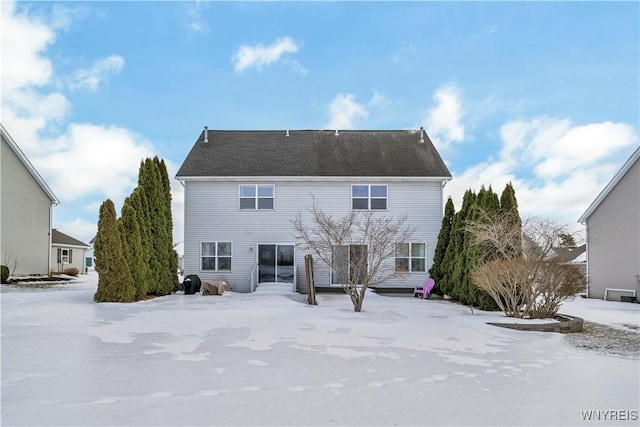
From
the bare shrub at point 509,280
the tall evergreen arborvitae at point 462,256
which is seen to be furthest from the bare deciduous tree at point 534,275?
the tall evergreen arborvitae at point 462,256

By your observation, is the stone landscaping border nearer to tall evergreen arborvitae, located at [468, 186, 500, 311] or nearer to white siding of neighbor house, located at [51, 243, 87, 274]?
tall evergreen arborvitae, located at [468, 186, 500, 311]

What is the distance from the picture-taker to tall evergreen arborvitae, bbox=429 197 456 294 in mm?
19016

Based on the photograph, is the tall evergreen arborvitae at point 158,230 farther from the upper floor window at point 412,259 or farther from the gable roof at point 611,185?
the gable roof at point 611,185

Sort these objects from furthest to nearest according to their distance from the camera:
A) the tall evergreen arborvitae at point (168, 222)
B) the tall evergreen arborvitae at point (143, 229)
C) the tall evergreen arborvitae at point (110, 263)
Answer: the tall evergreen arborvitae at point (168, 222), the tall evergreen arborvitae at point (143, 229), the tall evergreen arborvitae at point (110, 263)

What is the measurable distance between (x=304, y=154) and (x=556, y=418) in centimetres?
1827

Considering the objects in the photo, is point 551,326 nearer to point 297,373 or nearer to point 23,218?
point 297,373

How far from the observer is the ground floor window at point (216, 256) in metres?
20.1

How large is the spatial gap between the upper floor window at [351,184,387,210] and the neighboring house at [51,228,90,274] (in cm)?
2561

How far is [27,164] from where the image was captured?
2358 centimetres

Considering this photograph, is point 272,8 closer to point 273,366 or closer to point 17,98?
point 17,98

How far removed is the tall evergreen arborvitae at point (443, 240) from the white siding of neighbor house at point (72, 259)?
95.4ft

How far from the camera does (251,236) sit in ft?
66.1

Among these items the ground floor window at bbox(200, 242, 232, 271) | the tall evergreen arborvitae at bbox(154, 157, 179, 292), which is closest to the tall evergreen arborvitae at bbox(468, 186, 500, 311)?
the ground floor window at bbox(200, 242, 232, 271)

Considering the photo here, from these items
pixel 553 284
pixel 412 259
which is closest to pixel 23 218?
pixel 412 259
